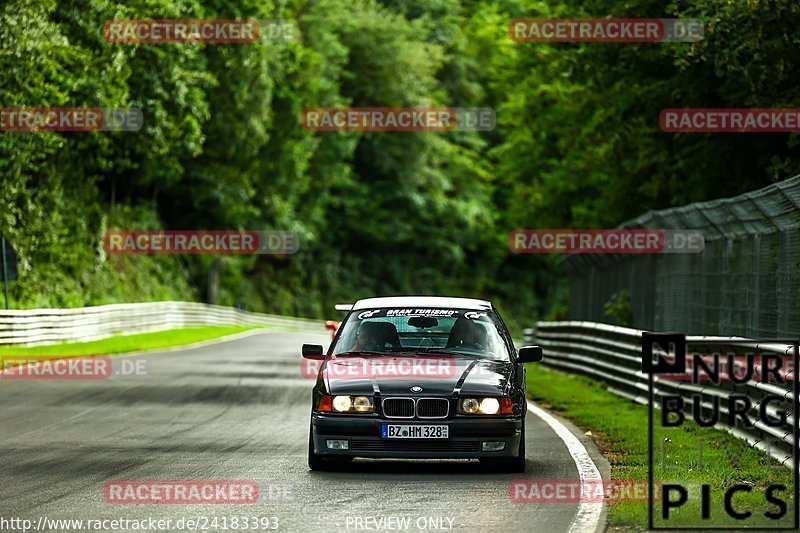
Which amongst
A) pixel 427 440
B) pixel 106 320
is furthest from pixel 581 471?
pixel 106 320

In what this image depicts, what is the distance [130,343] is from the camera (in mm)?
41000

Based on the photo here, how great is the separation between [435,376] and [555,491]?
5.42ft

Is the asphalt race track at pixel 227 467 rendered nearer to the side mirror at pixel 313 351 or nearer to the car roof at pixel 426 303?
the side mirror at pixel 313 351

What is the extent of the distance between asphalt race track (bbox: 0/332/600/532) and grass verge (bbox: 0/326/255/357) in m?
11.2

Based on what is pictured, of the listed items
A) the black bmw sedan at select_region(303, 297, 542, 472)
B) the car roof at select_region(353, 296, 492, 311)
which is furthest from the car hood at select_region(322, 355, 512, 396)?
the car roof at select_region(353, 296, 492, 311)

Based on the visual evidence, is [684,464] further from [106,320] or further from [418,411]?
[106,320]

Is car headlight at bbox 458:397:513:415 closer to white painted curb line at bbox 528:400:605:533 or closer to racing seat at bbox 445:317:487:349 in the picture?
white painted curb line at bbox 528:400:605:533

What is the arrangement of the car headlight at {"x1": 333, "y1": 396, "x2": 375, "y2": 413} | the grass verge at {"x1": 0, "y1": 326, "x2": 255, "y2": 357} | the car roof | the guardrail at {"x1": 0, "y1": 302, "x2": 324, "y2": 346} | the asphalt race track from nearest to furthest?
the asphalt race track < the car headlight at {"x1": 333, "y1": 396, "x2": 375, "y2": 413} < the car roof < the grass verge at {"x1": 0, "y1": 326, "x2": 255, "y2": 357} < the guardrail at {"x1": 0, "y1": 302, "x2": 324, "y2": 346}

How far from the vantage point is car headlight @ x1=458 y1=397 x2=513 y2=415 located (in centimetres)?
1198

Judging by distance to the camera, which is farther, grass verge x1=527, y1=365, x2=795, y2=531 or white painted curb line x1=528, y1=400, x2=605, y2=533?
grass verge x1=527, y1=365, x2=795, y2=531

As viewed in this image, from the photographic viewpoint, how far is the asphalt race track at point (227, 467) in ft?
31.9

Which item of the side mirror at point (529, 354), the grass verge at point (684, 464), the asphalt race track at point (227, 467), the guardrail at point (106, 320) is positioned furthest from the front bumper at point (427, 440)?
the guardrail at point (106, 320)

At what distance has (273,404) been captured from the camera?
20.0 m

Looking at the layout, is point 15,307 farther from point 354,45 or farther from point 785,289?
point 354,45
